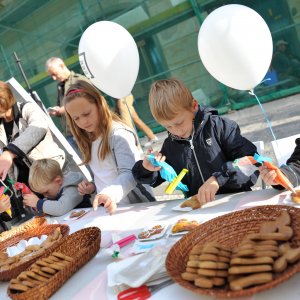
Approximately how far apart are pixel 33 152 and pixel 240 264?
202cm

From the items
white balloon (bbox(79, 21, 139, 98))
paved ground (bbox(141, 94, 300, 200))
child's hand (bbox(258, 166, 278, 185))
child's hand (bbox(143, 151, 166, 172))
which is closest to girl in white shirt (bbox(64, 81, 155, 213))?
child's hand (bbox(143, 151, 166, 172))

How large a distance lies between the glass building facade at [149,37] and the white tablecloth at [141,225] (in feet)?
17.6

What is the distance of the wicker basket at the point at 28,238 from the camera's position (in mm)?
1362

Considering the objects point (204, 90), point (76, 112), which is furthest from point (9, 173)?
point (204, 90)

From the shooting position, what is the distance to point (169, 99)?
1772 mm

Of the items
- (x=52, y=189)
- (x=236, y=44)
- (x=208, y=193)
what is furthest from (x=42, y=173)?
(x=236, y=44)

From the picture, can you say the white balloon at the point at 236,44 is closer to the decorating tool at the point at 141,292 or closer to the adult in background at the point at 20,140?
the adult in background at the point at 20,140

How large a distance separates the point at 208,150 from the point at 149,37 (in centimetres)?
589

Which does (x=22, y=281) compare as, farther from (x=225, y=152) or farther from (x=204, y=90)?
(x=204, y=90)

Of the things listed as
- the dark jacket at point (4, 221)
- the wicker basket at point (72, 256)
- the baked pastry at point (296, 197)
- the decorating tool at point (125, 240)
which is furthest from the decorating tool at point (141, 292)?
the dark jacket at point (4, 221)

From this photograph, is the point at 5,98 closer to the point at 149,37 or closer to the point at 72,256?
the point at 72,256

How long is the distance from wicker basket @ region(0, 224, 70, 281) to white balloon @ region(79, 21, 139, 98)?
110 centimetres

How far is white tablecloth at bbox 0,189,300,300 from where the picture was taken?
37.5 inches

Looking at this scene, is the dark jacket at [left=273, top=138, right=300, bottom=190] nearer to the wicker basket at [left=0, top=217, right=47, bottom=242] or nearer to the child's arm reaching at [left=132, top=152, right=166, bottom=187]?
the child's arm reaching at [left=132, top=152, right=166, bottom=187]
